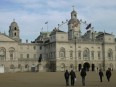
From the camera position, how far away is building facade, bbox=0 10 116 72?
97750 mm

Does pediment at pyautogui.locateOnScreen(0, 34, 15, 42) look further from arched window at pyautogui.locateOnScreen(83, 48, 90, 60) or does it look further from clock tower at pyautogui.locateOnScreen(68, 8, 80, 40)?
clock tower at pyautogui.locateOnScreen(68, 8, 80, 40)

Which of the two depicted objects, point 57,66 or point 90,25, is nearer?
point 57,66

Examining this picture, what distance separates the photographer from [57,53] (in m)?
99.8

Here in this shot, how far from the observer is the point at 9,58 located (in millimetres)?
97438

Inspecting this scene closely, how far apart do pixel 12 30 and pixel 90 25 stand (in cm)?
2861

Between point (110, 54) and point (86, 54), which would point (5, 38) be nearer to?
point (86, 54)

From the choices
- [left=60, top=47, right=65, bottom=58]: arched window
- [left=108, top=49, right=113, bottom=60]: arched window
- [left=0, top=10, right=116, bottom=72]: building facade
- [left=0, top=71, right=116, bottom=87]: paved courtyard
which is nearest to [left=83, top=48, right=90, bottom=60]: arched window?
[left=0, top=10, right=116, bottom=72]: building facade

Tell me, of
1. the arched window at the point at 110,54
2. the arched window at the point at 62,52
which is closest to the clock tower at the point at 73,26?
the arched window at the point at 110,54

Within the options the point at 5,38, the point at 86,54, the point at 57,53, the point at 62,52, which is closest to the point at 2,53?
the point at 5,38

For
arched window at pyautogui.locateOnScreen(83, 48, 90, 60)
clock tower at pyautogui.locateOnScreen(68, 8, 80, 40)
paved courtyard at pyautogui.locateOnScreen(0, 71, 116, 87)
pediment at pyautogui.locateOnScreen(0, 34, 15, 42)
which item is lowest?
paved courtyard at pyautogui.locateOnScreen(0, 71, 116, 87)

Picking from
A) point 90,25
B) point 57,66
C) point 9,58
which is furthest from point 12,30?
point 90,25

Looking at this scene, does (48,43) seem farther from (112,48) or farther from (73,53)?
(112,48)

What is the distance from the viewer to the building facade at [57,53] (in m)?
97.8

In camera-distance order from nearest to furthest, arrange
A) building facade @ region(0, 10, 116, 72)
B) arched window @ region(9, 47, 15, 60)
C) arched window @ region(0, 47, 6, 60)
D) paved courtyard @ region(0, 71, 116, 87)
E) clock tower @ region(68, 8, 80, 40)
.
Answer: paved courtyard @ region(0, 71, 116, 87)
arched window @ region(0, 47, 6, 60)
building facade @ region(0, 10, 116, 72)
arched window @ region(9, 47, 15, 60)
clock tower @ region(68, 8, 80, 40)
